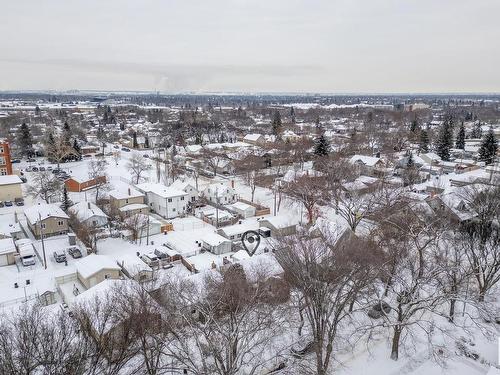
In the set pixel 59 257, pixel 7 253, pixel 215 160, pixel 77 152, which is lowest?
pixel 59 257

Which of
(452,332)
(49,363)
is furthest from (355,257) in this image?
(49,363)

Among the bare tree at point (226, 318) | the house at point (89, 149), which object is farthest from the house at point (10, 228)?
the house at point (89, 149)

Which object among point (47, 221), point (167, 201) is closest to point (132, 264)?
point (47, 221)

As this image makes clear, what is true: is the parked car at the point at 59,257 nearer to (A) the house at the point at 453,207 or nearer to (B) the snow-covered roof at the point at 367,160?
(A) the house at the point at 453,207

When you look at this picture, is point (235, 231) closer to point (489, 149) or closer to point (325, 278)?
point (325, 278)

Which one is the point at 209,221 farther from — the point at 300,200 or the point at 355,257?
the point at 355,257

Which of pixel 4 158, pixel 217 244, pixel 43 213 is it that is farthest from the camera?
pixel 4 158
